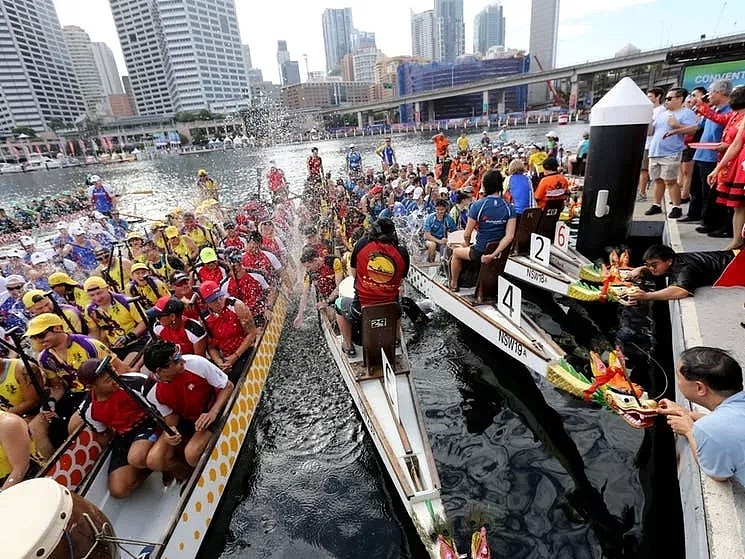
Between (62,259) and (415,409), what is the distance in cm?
1174

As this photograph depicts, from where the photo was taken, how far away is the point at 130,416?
160 inches

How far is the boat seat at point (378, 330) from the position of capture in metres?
4.88

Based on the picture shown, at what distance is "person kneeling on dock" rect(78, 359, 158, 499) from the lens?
12.9ft

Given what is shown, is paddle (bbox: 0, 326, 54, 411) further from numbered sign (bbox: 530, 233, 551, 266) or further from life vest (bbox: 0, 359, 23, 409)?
numbered sign (bbox: 530, 233, 551, 266)

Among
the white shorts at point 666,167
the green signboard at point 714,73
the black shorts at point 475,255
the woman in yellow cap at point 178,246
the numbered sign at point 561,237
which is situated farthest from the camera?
the green signboard at point 714,73

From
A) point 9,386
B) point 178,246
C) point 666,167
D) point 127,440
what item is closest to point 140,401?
point 127,440

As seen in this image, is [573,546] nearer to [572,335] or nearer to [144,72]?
[572,335]

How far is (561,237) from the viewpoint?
809 centimetres

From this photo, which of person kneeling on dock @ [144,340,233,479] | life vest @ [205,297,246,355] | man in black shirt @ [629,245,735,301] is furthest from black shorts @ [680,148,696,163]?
person kneeling on dock @ [144,340,233,479]

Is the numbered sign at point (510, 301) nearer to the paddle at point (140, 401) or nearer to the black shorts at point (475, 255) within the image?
the black shorts at point (475, 255)

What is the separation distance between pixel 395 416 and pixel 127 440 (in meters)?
2.85

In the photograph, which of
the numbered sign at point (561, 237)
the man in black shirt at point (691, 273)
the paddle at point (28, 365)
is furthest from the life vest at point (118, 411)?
the numbered sign at point (561, 237)

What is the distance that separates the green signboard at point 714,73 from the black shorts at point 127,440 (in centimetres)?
1572

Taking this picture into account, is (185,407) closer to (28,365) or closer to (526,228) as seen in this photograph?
(28,365)
